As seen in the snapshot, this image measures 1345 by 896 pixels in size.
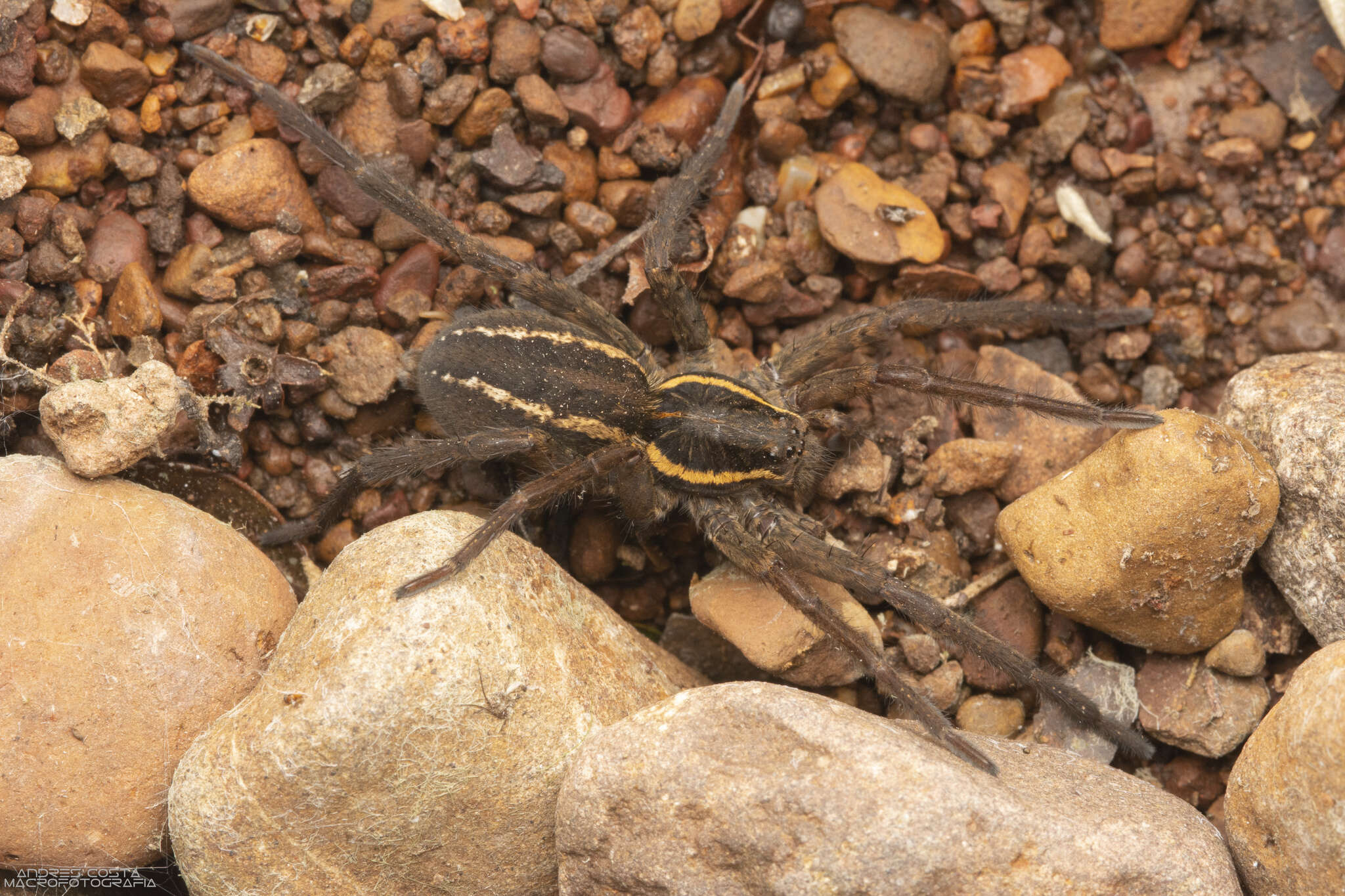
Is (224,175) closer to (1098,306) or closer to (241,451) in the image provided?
(241,451)

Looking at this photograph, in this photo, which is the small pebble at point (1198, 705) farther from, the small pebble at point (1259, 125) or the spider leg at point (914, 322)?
the small pebble at point (1259, 125)

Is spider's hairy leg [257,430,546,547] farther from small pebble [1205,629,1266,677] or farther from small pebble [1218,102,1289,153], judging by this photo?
small pebble [1218,102,1289,153]

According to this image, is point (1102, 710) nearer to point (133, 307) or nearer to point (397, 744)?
point (397, 744)

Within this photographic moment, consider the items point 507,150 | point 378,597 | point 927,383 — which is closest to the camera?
point 378,597

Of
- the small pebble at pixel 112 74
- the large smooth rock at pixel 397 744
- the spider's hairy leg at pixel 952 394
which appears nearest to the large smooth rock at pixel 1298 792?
the spider's hairy leg at pixel 952 394

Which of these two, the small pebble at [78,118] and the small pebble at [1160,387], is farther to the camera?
the small pebble at [1160,387]

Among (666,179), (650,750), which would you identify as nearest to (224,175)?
(666,179)

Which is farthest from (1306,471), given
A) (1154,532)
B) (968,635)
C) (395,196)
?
(395,196)
